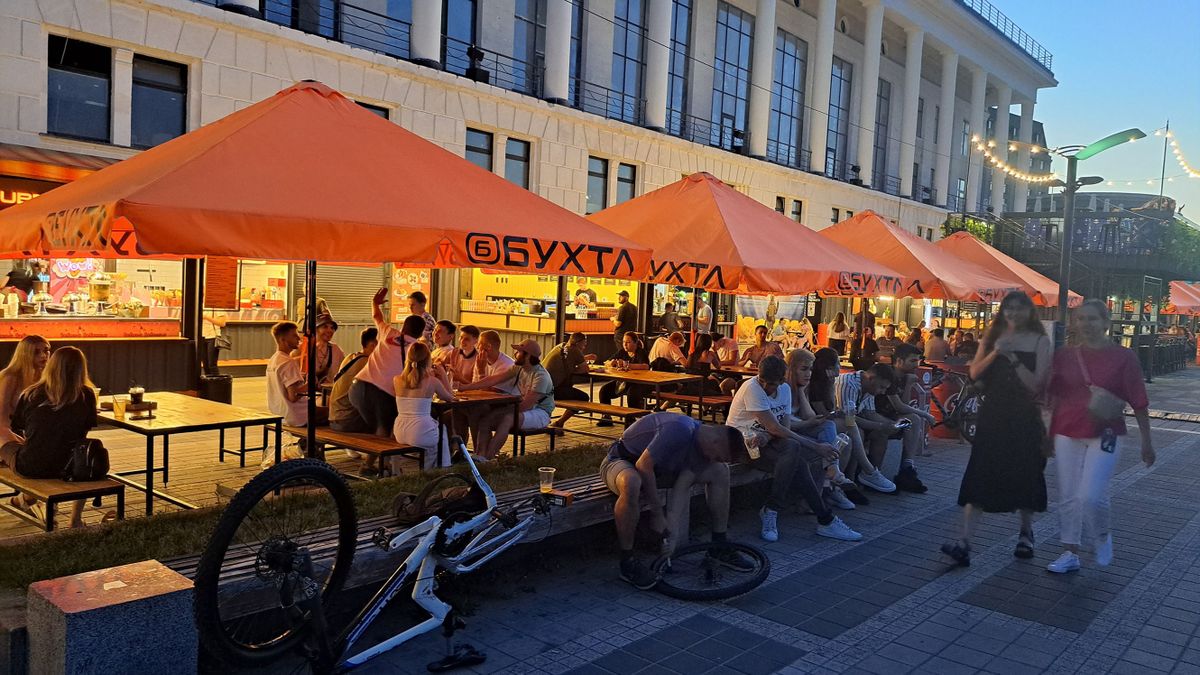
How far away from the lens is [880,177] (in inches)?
1492

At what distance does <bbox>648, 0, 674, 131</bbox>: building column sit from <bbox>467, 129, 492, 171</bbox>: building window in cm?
625

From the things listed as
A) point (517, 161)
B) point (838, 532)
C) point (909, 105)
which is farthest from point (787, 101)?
point (838, 532)

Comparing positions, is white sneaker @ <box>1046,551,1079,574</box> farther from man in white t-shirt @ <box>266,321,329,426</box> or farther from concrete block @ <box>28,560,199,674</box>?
man in white t-shirt @ <box>266,321,329,426</box>

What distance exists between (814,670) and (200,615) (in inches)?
122

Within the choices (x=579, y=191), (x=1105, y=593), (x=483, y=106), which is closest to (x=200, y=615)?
(x=1105, y=593)

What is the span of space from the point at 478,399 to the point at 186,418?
2.42 m

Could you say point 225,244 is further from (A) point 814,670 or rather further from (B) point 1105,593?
(B) point 1105,593

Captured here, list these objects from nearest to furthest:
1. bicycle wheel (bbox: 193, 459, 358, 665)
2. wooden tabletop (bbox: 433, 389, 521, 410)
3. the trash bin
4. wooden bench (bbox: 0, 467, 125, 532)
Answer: bicycle wheel (bbox: 193, 459, 358, 665) → wooden bench (bbox: 0, 467, 125, 532) → wooden tabletop (bbox: 433, 389, 521, 410) → the trash bin

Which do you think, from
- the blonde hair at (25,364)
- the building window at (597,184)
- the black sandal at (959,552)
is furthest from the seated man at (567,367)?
the building window at (597,184)

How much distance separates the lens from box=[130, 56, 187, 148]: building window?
1327cm

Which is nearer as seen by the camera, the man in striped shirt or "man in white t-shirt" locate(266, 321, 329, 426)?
"man in white t-shirt" locate(266, 321, 329, 426)

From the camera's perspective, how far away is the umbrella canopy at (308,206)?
14.7 ft

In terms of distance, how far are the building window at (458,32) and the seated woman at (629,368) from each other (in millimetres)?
9655

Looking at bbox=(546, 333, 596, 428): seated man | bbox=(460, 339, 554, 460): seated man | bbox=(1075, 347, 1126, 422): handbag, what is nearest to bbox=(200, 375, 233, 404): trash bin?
bbox=(546, 333, 596, 428): seated man
